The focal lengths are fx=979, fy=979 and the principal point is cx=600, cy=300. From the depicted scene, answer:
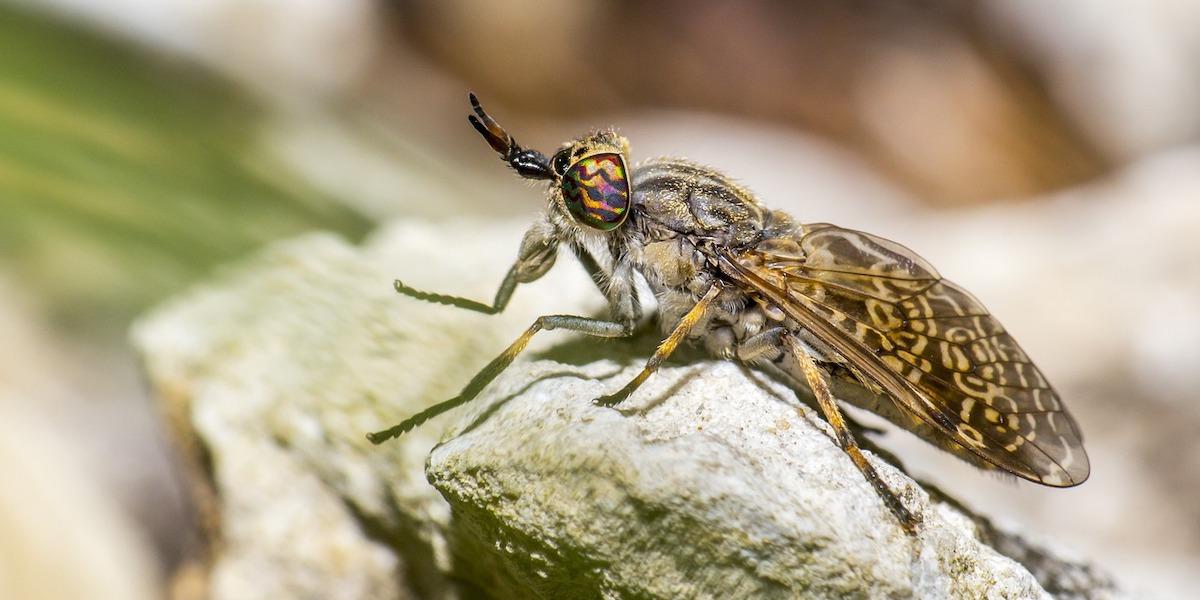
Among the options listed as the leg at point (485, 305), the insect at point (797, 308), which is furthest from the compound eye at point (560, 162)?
the leg at point (485, 305)

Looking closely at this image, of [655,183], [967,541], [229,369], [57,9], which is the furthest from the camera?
[57,9]

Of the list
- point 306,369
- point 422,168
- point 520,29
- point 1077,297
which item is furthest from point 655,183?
point 520,29

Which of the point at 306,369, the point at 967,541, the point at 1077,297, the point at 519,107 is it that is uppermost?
the point at 1077,297

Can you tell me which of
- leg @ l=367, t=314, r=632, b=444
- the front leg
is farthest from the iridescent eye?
leg @ l=367, t=314, r=632, b=444

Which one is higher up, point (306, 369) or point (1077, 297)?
point (1077, 297)

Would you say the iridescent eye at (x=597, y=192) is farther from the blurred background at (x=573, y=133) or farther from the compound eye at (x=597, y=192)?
the blurred background at (x=573, y=133)

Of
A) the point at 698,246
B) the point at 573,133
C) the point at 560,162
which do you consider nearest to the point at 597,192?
the point at 560,162

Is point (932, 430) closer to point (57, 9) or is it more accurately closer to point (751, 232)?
point (751, 232)
